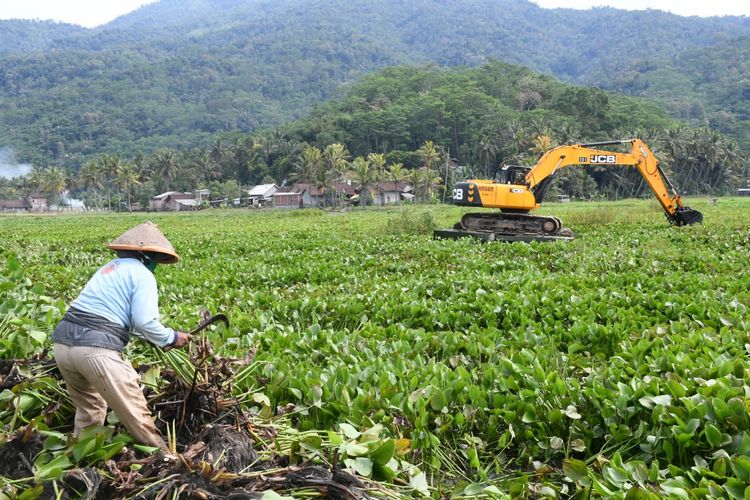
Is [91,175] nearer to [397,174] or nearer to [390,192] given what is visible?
[390,192]

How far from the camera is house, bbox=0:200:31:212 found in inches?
3583

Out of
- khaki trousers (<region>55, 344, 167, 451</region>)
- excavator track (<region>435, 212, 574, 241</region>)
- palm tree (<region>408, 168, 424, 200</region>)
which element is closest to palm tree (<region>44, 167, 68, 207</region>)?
palm tree (<region>408, 168, 424, 200</region>)

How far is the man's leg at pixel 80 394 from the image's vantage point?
139 inches

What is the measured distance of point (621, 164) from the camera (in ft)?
62.5

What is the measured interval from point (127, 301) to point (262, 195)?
83.3 m

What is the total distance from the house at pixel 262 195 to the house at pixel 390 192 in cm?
1623

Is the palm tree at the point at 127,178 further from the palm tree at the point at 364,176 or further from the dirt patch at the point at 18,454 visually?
the dirt patch at the point at 18,454

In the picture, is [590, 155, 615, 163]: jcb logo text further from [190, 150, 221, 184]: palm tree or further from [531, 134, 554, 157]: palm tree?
[190, 150, 221, 184]: palm tree

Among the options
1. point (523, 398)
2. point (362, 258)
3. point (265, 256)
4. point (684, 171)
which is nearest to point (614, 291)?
point (523, 398)

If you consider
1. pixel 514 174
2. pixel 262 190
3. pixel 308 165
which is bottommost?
pixel 262 190

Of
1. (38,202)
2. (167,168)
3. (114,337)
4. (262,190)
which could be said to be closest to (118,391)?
(114,337)

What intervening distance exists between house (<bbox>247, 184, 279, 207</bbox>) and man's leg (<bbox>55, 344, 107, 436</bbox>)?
264 feet

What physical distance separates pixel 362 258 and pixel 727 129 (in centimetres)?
11638

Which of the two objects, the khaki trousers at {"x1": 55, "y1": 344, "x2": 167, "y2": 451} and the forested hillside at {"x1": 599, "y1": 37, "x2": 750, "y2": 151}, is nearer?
the khaki trousers at {"x1": 55, "y1": 344, "x2": 167, "y2": 451}
